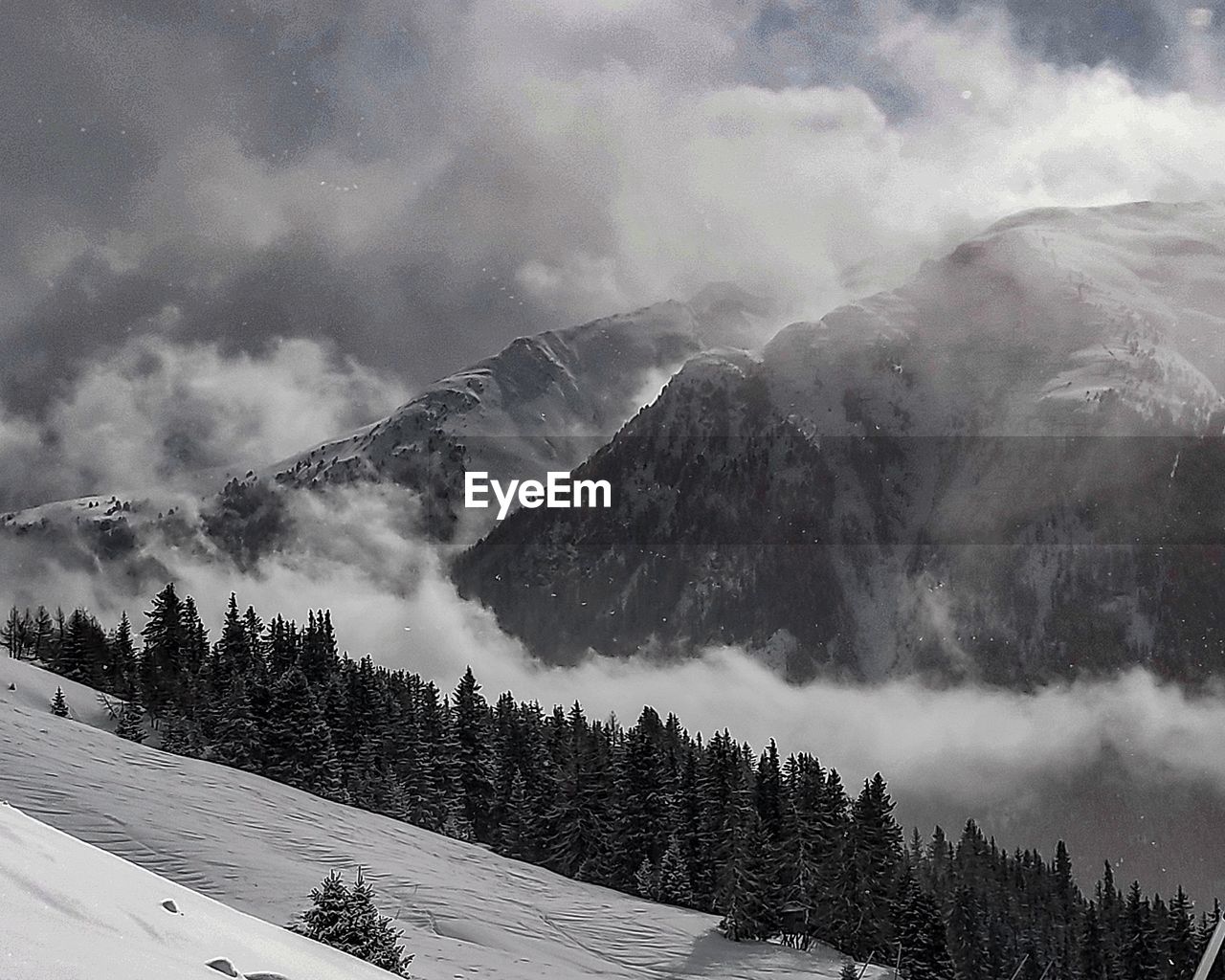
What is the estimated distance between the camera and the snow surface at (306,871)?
31516 millimetres

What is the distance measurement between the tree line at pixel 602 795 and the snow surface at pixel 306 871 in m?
6.70

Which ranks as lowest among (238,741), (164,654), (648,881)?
(648,881)

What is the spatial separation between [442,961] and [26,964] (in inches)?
1124

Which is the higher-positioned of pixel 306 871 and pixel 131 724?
pixel 131 724

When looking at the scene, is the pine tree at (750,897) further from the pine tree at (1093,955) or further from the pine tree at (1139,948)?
the pine tree at (1093,955)

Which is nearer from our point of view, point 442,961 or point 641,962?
point 442,961

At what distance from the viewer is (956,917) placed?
89688 millimetres

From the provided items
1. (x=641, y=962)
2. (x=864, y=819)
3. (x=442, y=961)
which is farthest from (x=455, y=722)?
(x=442, y=961)

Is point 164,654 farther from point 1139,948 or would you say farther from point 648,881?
point 1139,948

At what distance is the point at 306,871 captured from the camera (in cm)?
A: 3866

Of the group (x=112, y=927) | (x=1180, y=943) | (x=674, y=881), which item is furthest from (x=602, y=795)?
(x=112, y=927)

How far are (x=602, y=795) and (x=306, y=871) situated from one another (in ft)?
141

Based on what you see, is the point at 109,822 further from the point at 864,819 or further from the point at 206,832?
the point at 864,819

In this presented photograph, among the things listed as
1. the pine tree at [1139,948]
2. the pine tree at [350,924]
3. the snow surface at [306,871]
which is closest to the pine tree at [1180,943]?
the pine tree at [1139,948]
